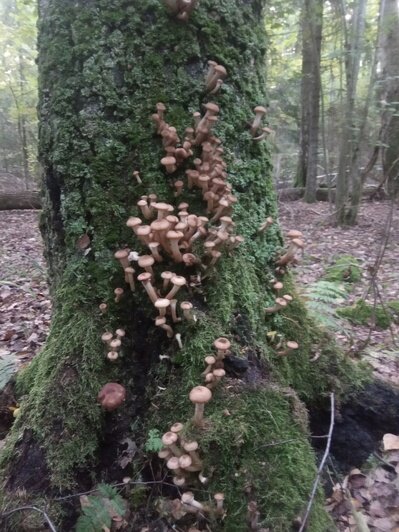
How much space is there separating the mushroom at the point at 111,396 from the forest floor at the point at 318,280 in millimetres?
1268

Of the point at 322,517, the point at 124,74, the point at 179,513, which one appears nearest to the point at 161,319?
the point at 179,513

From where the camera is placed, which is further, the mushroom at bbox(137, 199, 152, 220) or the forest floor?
the forest floor

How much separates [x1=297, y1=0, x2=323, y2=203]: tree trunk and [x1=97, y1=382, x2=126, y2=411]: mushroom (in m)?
9.47

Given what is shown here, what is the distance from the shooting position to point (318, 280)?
6410 mm

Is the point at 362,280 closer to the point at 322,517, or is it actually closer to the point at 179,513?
the point at 322,517

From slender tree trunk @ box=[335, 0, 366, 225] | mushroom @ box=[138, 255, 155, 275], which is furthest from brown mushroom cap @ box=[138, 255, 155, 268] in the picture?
slender tree trunk @ box=[335, 0, 366, 225]

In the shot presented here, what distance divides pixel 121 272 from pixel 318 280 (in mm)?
4621

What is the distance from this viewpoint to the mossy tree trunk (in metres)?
2.09

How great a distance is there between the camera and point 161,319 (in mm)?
2154

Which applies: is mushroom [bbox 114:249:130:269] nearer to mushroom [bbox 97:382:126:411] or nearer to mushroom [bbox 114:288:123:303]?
mushroom [bbox 114:288:123:303]

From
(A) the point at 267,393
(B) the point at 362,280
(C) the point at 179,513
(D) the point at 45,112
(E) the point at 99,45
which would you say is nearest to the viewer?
(C) the point at 179,513

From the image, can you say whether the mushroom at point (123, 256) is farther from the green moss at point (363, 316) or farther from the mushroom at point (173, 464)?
the green moss at point (363, 316)

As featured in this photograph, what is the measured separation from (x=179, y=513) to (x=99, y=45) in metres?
2.48

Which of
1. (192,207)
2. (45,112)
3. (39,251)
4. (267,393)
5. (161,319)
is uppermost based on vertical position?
(45,112)
